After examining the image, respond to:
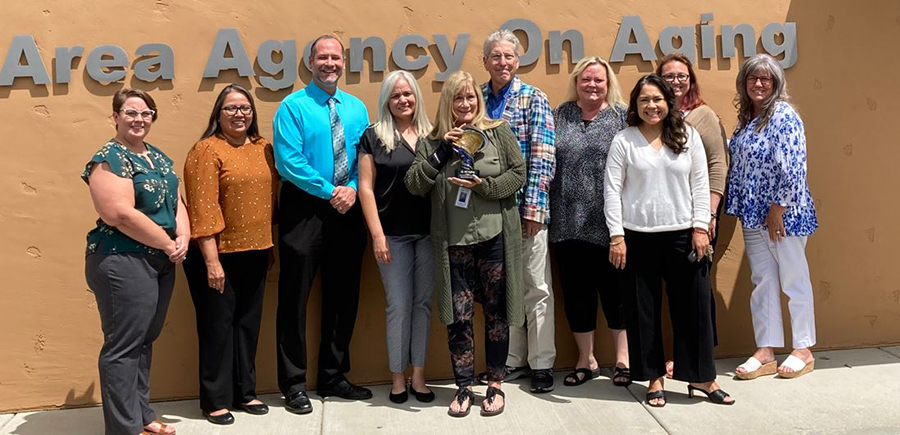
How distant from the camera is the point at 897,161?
488cm

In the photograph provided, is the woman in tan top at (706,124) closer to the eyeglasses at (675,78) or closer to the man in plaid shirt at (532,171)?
the eyeglasses at (675,78)

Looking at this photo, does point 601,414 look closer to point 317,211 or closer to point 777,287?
point 777,287

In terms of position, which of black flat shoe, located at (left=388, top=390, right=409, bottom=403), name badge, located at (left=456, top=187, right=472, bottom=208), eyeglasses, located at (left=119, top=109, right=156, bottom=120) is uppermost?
eyeglasses, located at (left=119, top=109, right=156, bottom=120)

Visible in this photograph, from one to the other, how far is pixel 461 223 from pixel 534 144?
65 centimetres

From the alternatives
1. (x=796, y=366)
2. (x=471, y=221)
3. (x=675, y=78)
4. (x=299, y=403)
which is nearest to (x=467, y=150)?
(x=471, y=221)

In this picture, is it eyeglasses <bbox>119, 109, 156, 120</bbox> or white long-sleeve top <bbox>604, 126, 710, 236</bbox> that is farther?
white long-sleeve top <bbox>604, 126, 710, 236</bbox>

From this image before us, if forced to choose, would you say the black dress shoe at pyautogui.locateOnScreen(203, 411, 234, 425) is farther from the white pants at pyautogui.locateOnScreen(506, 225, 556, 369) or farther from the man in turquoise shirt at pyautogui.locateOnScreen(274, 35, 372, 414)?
the white pants at pyautogui.locateOnScreen(506, 225, 556, 369)

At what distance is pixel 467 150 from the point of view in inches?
152

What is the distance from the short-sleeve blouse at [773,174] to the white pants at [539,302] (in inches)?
45.5

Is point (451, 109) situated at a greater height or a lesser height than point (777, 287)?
greater

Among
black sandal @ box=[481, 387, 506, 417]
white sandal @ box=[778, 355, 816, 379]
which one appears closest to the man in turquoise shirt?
black sandal @ box=[481, 387, 506, 417]

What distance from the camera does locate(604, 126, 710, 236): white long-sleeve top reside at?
13.2 feet

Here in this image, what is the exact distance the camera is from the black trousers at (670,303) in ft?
13.4

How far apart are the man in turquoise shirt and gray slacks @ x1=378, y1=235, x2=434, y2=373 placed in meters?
0.25
